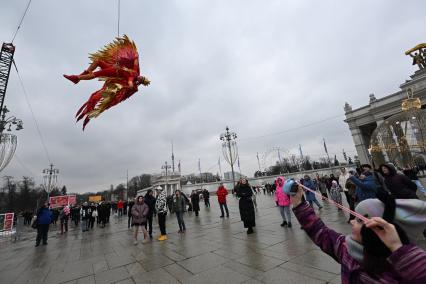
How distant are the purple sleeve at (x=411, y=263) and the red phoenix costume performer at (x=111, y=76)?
467 centimetres

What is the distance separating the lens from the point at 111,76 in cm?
464

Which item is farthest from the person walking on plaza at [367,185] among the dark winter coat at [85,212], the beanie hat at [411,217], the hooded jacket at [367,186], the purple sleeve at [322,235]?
the dark winter coat at [85,212]

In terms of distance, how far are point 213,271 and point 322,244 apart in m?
3.31

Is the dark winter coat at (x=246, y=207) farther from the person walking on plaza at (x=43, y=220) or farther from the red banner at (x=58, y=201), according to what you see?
the red banner at (x=58, y=201)

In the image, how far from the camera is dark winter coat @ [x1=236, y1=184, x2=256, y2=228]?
7641 mm

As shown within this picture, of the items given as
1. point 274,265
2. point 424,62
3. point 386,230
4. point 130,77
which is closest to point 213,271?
point 274,265

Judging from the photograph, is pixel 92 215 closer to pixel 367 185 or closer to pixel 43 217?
pixel 43 217

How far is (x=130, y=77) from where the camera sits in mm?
4684

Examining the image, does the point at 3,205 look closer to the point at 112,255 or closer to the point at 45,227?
the point at 45,227

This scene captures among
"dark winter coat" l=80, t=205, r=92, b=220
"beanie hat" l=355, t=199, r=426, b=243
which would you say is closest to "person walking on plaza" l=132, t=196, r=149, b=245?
"beanie hat" l=355, t=199, r=426, b=243

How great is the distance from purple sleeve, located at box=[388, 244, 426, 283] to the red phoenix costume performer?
15.3 ft

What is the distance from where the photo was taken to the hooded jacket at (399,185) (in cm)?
473

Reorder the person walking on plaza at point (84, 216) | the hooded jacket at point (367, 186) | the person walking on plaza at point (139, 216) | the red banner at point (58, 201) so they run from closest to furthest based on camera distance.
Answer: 1. the hooded jacket at point (367, 186)
2. the person walking on plaza at point (139, 216)
3. the person walking on plaza at point (84, 216)
4. the red banner at point (58, 201)

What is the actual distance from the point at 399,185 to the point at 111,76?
262 inches
